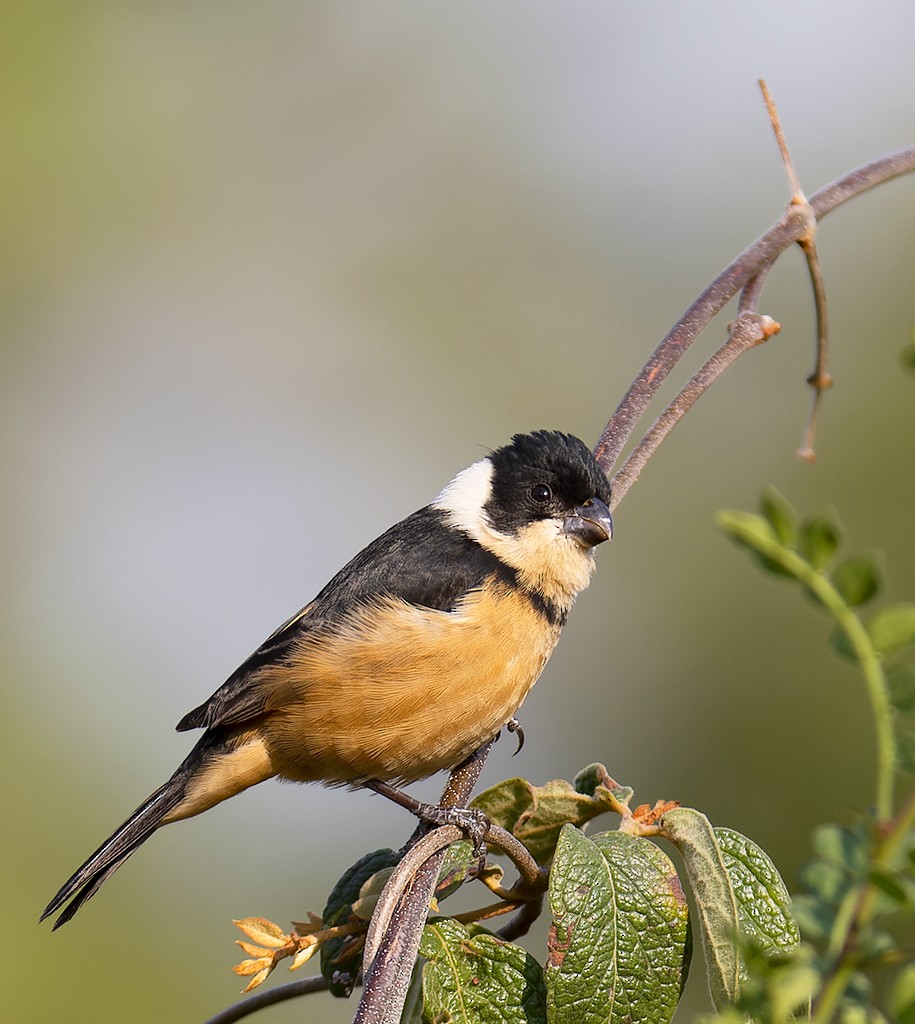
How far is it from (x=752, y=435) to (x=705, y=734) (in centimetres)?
215

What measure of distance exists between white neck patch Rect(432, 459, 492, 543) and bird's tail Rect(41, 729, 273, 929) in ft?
3.39

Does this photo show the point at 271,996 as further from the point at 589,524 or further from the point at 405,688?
the point at 589,524

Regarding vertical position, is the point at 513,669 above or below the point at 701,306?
below

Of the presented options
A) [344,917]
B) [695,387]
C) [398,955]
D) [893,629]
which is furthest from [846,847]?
[695,387]

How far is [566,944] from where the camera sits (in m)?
1.83

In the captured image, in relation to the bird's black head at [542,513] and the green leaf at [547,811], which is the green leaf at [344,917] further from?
the bird's black head at [542,513]

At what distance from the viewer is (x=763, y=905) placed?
74.6 inches

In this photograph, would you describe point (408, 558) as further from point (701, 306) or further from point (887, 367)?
point (887, 367)

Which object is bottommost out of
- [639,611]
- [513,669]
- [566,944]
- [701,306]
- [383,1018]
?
[639,611]

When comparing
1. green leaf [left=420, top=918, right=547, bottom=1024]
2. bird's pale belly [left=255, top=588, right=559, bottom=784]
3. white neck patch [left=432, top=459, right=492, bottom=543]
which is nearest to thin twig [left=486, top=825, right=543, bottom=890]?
green leaf [left=420, top=918, right=547, bottom=1024]

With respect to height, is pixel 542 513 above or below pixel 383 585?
below

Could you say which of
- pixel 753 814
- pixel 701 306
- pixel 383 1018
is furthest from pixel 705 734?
pixel 383 1018

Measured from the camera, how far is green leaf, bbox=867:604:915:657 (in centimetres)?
72

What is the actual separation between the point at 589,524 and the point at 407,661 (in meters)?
0.74
